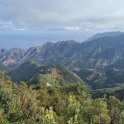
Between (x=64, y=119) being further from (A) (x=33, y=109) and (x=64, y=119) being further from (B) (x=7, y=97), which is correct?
(B) (x=7, y=97)

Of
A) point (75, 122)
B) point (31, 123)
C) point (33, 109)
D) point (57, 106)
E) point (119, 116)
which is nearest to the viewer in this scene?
point (31, 123)

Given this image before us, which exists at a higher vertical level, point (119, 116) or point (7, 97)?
point (7, 97)

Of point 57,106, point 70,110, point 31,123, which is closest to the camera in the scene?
point 31,123

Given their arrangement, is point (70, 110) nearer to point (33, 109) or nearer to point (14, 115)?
point (33, 109)

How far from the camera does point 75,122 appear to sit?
116 meters

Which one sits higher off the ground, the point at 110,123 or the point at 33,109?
the point at 33,109

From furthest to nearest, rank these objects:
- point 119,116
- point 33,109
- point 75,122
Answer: point 119,116 → point 33,109 → point 75,122

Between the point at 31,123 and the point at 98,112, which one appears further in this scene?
the point at 98,112

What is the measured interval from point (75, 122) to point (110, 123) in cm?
3503

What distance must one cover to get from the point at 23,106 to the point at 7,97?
719 centimetres

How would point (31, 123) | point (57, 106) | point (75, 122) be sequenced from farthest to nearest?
point (57, 106)
point (75, 122)
point (31, 123)

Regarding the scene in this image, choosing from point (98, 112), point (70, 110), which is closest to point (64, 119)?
point (70, 110)

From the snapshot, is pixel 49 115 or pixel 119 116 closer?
pixel 49 115

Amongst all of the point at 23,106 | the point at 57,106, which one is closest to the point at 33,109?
the point at 23,106
